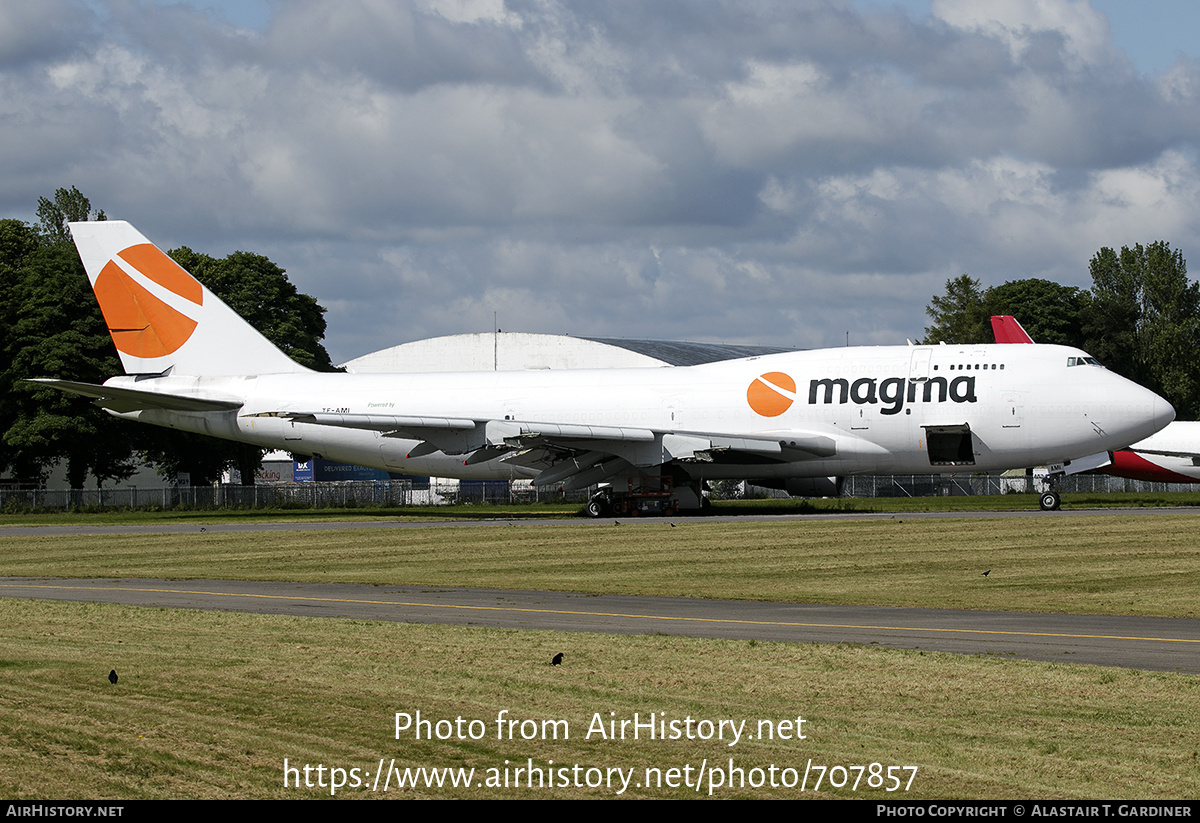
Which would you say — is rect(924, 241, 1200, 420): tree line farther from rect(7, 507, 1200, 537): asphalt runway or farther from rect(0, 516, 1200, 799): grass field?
rect(0, 516, 1200, 799): grass field

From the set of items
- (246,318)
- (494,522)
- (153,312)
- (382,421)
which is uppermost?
(246,318)

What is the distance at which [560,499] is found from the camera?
6662cm

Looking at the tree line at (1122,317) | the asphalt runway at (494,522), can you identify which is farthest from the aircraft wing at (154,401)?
the tree line at (1122,317)

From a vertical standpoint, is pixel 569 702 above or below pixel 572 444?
below

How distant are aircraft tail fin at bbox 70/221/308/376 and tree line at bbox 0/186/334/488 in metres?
11.9

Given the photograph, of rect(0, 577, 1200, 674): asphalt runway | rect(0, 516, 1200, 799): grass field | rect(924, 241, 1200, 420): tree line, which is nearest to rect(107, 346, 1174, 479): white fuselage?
rect(0, 516, 1200, 799): grass field

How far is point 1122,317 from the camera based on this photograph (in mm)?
104938

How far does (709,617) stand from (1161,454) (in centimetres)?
5014

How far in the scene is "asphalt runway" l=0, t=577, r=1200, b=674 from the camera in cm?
1416

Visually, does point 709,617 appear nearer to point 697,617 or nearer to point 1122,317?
point 697,617

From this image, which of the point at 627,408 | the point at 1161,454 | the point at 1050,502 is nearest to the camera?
the point at 1050,502

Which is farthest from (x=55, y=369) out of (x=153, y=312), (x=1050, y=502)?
(x=1050, y=502)

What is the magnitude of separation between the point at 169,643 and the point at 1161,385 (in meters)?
96.6
